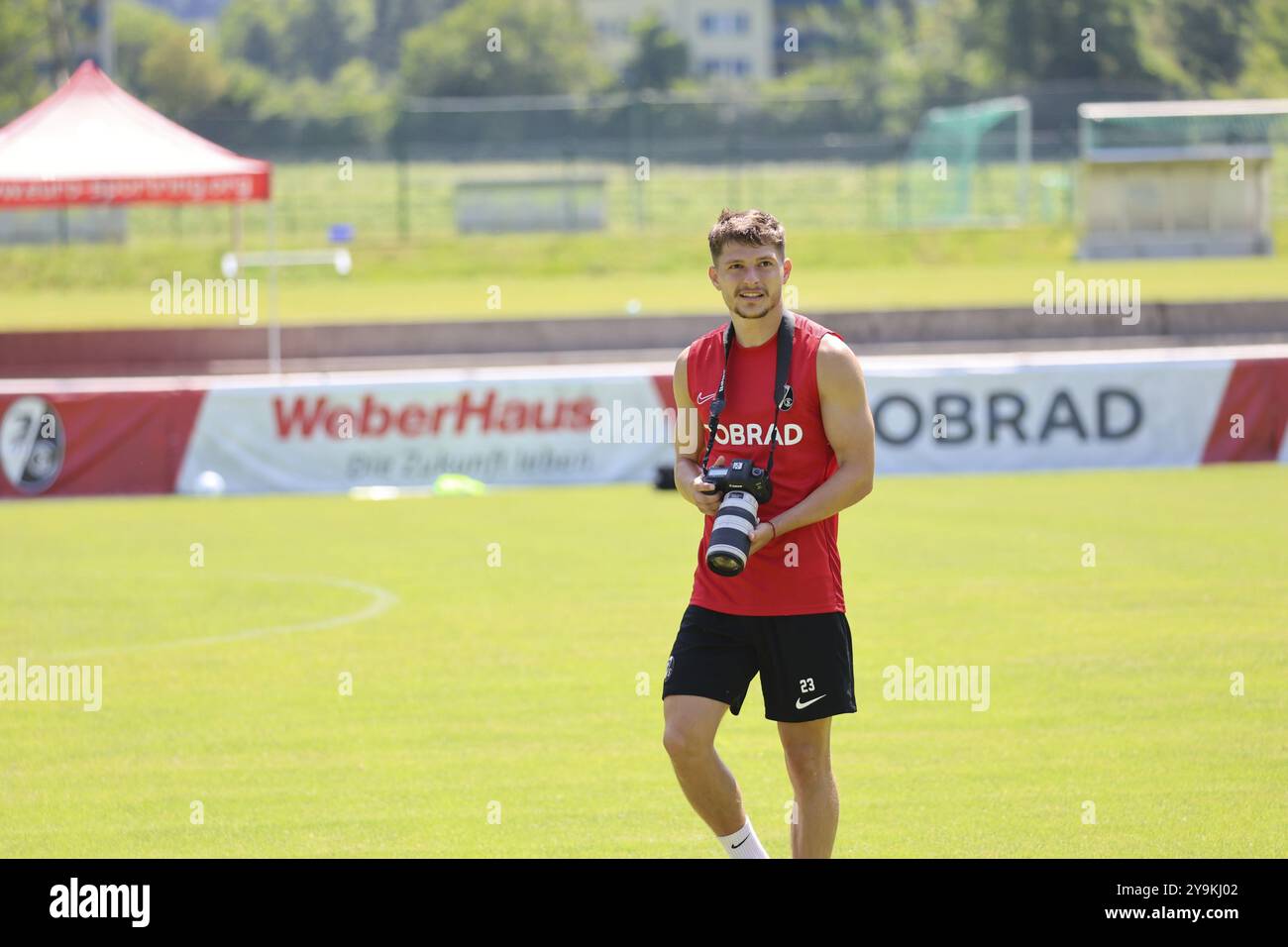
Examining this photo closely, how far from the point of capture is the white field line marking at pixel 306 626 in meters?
12.2

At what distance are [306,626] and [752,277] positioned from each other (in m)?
7.66

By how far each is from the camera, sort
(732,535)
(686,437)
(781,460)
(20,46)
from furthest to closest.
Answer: (20,46) → (686,437) → (781,460) → (732,535)

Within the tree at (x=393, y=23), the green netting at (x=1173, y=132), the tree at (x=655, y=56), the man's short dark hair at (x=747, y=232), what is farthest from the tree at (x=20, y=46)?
the tree at (x=393, y=23)

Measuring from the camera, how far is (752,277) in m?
5.94

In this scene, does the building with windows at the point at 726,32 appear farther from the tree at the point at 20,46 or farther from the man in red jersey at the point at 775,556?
the man in red jersey at the point at 775,556

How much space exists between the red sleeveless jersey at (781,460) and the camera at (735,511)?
0.13 metres

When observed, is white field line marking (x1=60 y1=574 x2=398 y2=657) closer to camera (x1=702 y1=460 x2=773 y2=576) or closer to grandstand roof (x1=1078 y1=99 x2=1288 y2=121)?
camera (x1=702 y1=460 x2=773 y2=576)

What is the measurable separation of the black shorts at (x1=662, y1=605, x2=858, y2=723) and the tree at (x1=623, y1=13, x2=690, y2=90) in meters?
88.2

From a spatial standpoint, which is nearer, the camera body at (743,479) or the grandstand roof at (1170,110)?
the camera body at (743,479)

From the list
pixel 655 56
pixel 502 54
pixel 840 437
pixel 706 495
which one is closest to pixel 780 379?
pixel 840 437

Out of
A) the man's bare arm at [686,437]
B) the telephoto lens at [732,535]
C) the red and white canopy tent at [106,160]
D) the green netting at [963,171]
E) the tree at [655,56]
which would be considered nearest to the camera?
the telephoto lens at [732,535]

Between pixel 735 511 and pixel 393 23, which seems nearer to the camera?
pixel 735 511

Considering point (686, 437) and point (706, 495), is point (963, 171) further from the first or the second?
point (706, 495)
